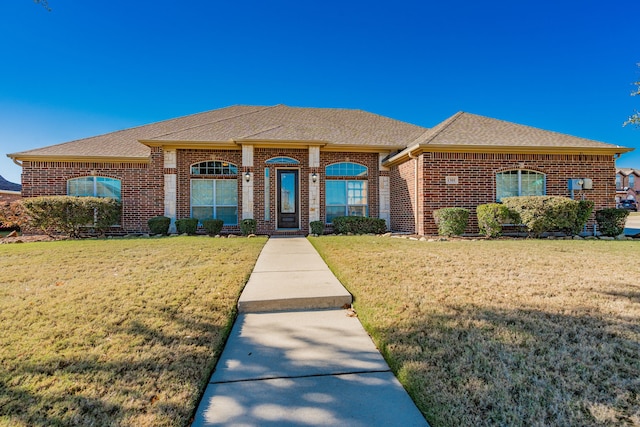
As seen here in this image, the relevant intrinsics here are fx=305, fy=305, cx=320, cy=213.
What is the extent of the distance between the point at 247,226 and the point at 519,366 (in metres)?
9.45

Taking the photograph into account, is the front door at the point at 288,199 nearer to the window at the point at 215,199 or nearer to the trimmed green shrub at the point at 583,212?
the window at the point at 215,199

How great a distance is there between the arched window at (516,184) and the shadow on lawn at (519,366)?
8303 mm

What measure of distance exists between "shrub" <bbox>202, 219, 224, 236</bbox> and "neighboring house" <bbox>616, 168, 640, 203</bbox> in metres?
55.5

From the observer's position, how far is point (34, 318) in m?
3.08

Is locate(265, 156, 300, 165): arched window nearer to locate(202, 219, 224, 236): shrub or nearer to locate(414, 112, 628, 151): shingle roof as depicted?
locate(202, 219, 224, 236): shrub

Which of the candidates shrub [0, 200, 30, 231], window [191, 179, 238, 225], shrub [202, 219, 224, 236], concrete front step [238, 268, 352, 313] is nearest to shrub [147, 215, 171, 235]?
window [191, 179, 238, 225]

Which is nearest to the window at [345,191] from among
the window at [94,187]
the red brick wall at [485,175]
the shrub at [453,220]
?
the red brick wall at [485,175]

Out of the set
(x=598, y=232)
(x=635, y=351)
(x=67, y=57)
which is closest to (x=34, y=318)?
(x=635, y=351)

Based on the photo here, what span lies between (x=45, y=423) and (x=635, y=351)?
3.98 m

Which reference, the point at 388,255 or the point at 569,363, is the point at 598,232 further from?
the point at 569,363

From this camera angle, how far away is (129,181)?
448 inches

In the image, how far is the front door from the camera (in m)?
11.8

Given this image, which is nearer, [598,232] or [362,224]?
[598,232]

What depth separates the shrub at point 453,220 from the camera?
918cm
